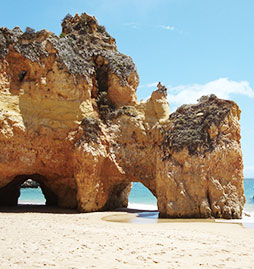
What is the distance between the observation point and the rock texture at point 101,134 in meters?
12.6

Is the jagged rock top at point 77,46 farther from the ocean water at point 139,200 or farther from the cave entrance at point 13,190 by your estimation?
the ocean water at point 139,200

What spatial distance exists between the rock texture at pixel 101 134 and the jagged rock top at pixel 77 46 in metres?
0.06

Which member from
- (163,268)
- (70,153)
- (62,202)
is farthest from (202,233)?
(62,202)

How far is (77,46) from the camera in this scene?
55.1 feet

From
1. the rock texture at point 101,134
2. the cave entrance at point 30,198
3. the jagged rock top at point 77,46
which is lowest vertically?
the cave entrance at point 30,198

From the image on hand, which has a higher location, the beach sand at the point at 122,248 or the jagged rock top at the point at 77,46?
the jagged rock top at the point at 77,46

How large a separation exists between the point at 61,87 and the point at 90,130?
9.12ft

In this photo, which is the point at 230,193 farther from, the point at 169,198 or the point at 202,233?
the point at 202,233

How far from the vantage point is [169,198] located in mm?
12680

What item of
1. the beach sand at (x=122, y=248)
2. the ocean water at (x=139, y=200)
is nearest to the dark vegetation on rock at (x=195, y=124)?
the beach sand at (x=122, y=248)

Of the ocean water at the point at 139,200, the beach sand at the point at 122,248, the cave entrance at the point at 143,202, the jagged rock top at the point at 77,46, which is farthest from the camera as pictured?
the ocean water at the point at 139,200

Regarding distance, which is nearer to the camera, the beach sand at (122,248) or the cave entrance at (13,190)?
the beach sand at (122,248)

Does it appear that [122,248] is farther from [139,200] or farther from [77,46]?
[139,200]

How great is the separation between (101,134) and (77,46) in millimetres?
5526
